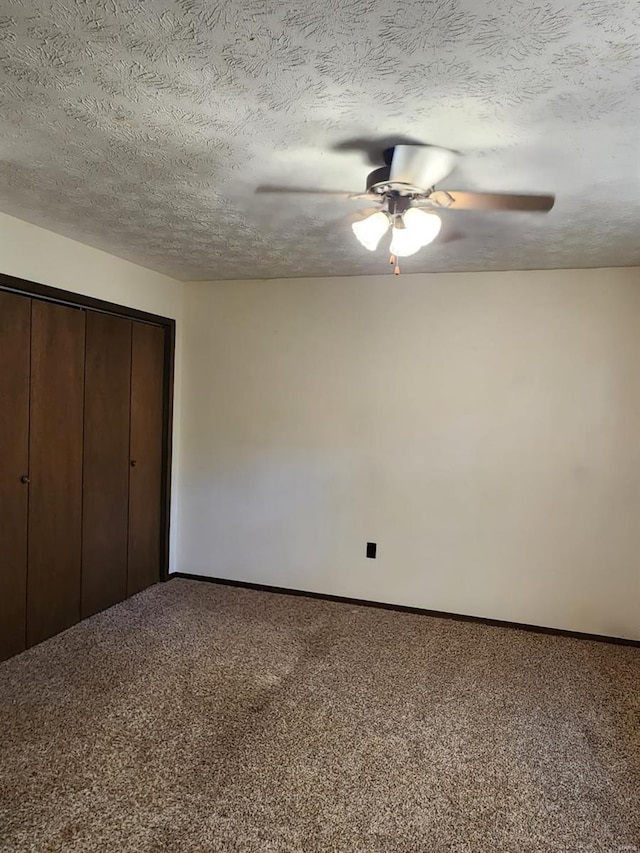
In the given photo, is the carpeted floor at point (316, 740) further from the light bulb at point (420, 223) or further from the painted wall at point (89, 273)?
the light bulb at point (420, 223)

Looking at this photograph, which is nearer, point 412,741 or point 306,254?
point 412,741

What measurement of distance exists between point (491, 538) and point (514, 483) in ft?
1.29

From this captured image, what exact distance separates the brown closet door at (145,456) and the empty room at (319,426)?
0.09 ft

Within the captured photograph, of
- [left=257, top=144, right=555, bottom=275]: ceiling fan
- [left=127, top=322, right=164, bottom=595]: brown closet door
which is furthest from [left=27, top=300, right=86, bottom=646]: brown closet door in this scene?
[left=257, top=144, right=555, bottom=275]: ceiling fan

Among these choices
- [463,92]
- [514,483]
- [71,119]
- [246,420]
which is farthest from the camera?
[246,420]

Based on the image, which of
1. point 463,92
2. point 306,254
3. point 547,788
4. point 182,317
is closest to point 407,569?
point 547,788

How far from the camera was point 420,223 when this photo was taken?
2018mm

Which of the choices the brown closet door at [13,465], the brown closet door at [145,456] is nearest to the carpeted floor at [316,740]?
the brown closet door at [13,465]

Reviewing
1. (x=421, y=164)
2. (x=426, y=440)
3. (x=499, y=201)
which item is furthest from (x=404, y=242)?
(x=426, y=440)

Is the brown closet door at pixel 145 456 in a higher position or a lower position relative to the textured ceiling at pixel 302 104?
lower

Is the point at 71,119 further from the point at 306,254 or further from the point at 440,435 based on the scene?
the point at 440,435

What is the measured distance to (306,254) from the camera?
3424 mm

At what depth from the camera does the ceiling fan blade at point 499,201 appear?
2213 millimetres

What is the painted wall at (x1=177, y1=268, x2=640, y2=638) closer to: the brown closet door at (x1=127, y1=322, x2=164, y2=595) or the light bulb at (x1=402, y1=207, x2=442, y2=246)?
the brown closet door at (x1=127, y1=322, x2=164, y2=595)
